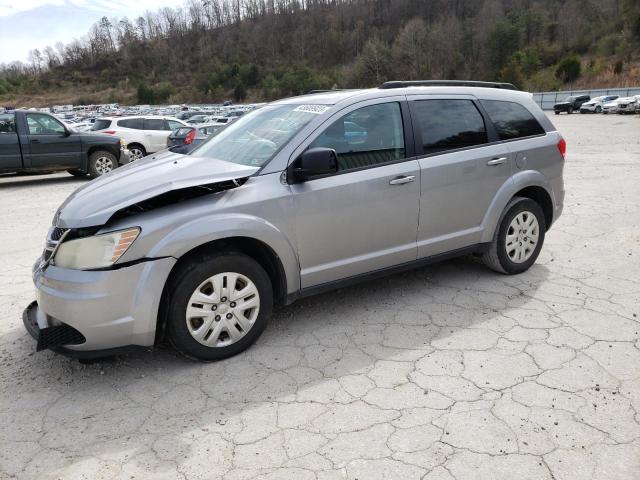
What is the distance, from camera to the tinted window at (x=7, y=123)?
10602 mm

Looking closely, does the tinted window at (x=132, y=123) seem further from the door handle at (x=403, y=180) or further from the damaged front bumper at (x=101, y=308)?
the damaged front bumper at (x=101, y=308)

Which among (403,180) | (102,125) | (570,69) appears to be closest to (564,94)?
(570,69)

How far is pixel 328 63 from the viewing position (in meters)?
125

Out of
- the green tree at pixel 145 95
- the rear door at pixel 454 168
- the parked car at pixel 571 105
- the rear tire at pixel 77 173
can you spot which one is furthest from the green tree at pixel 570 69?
the green tree at pixel 145 95

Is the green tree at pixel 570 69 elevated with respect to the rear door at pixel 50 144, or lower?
elevated

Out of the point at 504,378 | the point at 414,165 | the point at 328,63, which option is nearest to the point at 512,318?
the point at 504,378

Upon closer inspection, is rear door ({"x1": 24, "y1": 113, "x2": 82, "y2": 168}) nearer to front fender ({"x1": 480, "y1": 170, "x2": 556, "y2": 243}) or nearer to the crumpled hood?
the crumpled hood

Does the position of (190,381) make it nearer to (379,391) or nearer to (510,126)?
(379,391)

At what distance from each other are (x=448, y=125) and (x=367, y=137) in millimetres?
833

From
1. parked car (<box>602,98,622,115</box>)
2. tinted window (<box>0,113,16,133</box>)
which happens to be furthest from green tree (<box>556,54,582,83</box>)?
tinted window (<box>0,113,16,133</box>)

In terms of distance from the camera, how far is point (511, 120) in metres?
4.56

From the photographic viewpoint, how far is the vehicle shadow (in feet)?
8.68

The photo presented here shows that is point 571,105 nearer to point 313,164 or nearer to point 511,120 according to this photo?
point 511,120

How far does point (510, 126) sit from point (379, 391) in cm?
283
